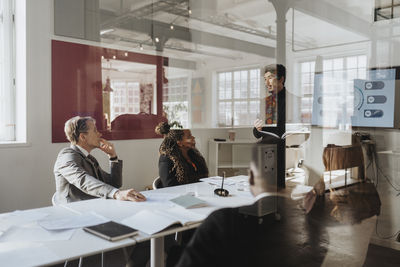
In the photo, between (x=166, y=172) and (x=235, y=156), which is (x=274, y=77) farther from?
(x=166, y=172)

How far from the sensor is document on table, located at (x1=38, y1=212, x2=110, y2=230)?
67.1 inches

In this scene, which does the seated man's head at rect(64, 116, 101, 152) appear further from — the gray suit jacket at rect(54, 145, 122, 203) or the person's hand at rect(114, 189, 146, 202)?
the person's hand at rect(114, 189, 146, 202)

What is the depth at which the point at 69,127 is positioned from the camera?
3182 mm

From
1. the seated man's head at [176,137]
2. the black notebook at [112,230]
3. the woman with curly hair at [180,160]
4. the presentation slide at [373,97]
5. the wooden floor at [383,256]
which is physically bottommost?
the wooden floor at [383,256]

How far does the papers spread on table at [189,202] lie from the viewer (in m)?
2.11

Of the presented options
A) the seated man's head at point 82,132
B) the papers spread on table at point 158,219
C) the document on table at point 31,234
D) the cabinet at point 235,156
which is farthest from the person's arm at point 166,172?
the document on table at point 31,234

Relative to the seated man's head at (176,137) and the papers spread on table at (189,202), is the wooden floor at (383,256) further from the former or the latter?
the seated man's head at (176,137)

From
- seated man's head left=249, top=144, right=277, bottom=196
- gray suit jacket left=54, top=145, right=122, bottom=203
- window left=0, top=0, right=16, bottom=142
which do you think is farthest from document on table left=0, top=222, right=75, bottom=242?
window left=0, top=0, right=16, bottom=142

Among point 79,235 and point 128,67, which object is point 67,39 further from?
point 79,235

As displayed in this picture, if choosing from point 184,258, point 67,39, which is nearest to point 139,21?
point 67,39

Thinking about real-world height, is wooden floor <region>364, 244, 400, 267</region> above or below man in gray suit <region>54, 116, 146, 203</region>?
below

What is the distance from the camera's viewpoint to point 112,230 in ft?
5.35

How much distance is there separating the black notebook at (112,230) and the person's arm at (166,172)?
4.34ft

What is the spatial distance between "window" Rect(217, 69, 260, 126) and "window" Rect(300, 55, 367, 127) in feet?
0.87
